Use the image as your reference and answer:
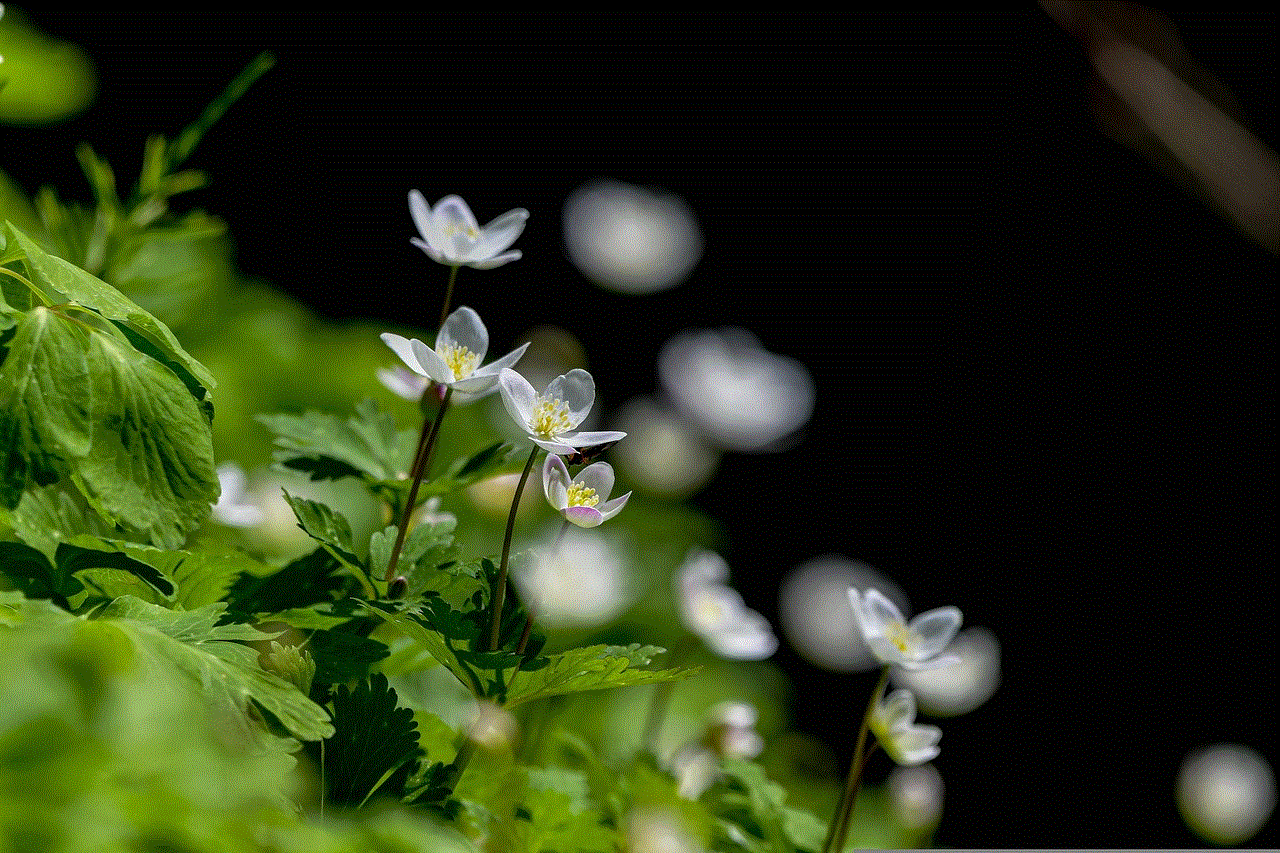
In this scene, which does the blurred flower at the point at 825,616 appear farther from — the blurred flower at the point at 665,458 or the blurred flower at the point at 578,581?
the blurred flower at the point at 578,581

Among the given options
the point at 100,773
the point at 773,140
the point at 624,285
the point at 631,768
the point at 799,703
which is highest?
the point at 773,140

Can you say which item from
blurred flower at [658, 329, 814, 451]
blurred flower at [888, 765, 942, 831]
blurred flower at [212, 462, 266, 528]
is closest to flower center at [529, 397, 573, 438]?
blurred flower at [212, 462, 266, 528]

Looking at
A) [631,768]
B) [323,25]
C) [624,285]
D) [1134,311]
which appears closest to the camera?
[631,768]

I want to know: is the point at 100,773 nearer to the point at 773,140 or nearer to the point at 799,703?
the point at 799,703

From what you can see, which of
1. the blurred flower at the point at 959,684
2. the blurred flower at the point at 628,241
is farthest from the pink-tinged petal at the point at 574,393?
the blurred flower at the point at 628,241

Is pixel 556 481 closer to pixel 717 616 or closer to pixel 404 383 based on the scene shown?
pixel 404 383

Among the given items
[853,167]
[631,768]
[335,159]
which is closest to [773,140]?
[853,167]

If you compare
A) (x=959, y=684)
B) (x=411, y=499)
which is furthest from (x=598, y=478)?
(x=959, y=684)
